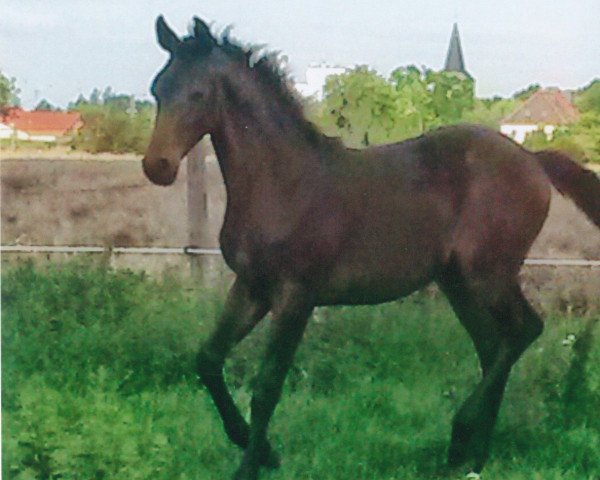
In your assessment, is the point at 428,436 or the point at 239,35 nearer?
the point at 239,35

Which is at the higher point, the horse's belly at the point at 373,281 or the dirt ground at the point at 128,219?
the dirt ground at the point at 128,219

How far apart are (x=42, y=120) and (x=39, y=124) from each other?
0.01 meters

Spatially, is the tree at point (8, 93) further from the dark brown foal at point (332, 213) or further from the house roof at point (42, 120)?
the dark brown foal at point (332, 213)

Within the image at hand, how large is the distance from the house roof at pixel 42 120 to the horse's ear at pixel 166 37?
1.07ft

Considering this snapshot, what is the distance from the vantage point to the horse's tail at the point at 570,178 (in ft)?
7.72

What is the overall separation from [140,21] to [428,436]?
46.3 inches

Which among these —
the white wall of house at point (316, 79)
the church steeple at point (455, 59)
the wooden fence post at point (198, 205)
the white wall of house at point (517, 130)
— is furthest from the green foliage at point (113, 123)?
the white wall of house at point (517, 130)

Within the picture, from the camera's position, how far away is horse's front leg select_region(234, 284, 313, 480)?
7.39ft

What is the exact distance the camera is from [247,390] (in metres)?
2.37

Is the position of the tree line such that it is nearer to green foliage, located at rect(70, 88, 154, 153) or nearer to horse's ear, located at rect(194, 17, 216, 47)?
green foliage, located at rect(70, 88, 154, 153)

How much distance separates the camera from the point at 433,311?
2371 millimetres

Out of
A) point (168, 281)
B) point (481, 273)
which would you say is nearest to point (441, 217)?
point (481, 273)

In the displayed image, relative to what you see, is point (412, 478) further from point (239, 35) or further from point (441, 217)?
point (239, 35)

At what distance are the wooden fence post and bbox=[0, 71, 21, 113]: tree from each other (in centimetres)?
48
